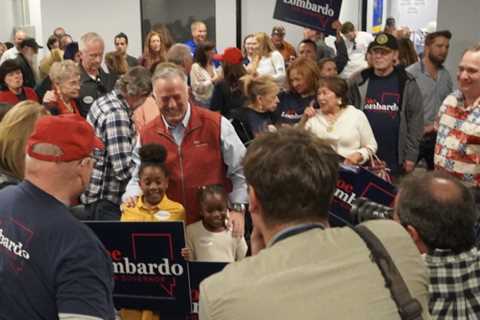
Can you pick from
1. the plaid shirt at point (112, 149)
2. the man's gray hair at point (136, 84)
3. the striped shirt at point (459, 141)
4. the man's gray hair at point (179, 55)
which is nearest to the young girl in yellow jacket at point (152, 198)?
the plaid shirt at point (112, 149)

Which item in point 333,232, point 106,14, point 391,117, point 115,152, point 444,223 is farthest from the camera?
point 106,14

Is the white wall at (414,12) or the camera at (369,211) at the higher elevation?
the white wall at (414,12)

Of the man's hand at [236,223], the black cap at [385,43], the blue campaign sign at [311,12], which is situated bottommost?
the man's hand at [236,223]

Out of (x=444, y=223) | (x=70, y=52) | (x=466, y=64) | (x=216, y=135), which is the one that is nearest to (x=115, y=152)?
(x=216, y=135)

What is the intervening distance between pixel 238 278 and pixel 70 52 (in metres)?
7.22

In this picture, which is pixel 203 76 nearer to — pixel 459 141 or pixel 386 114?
pixel 386 114

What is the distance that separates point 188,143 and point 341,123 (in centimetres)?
147

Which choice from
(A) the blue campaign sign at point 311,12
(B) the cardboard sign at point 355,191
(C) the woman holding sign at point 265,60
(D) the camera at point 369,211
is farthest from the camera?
(C) the woman holding sign at point 265,60

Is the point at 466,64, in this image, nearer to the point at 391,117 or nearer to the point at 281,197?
the point at 391,117

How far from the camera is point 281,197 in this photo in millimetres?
1558

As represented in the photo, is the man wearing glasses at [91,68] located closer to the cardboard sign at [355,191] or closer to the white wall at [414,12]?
the cardboard sign at [355,191]

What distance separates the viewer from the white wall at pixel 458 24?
6698mm

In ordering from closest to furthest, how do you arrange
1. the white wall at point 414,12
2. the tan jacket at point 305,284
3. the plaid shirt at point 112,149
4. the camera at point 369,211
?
the tan jacket at point 305,284
the camera at point 369,211
the plaid shirt at point 112,149
the white wall at point 414,12

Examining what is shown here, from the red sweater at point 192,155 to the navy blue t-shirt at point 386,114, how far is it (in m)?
1.92
